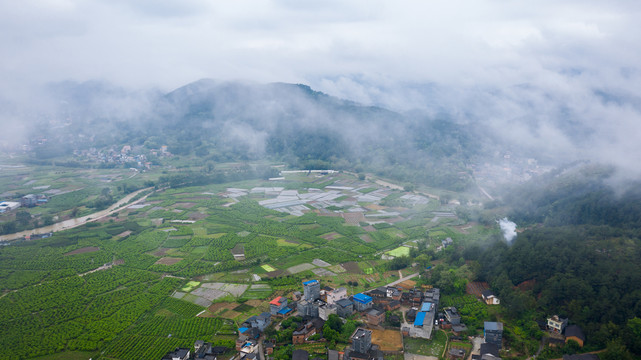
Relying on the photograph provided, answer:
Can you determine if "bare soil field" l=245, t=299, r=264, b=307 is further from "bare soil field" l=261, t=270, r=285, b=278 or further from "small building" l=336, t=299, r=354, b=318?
"small building" l=336, t=299, r=354, b=318

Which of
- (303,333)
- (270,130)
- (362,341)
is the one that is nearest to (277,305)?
(303,333)

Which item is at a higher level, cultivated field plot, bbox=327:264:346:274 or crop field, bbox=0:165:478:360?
crop field, bbox=0:165:478:360

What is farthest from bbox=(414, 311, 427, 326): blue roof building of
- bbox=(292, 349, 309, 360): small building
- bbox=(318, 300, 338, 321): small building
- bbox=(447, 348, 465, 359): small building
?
bbox=(292, 349, 309, 360): small building

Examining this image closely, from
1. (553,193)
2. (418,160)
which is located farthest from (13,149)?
(553,193)

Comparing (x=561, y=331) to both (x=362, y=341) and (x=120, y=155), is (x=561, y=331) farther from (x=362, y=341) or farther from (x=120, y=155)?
(x=120, y=155)

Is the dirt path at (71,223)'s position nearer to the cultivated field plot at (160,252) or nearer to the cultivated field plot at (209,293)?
the cultivated field plot at (160,252)
